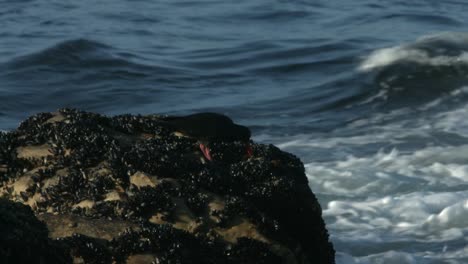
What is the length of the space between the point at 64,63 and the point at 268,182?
9614mm

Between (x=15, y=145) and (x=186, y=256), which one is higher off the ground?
(x=15, y=145)

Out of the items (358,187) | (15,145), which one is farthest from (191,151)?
(358,187)

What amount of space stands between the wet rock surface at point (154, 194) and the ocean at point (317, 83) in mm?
1443

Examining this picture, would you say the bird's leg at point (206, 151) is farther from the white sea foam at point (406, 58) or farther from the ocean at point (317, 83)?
the white sea foam at point (406, 58)

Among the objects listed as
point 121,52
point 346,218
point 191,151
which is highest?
point 121,52

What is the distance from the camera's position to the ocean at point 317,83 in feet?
29.3

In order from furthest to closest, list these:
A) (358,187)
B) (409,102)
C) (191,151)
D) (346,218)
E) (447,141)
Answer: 1. (409,102)
2. (447,141)
3. (358,187)
4. (346,218)
5. (191,151)

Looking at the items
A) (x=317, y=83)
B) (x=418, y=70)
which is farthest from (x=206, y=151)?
(x=418, y=70)

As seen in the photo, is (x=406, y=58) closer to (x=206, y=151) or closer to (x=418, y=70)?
(x=418, y=70)

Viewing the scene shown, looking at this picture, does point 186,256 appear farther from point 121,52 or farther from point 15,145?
point 121,52

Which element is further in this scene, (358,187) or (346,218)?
(358,187)

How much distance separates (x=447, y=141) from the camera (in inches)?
433

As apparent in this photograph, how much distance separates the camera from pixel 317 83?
1425cm

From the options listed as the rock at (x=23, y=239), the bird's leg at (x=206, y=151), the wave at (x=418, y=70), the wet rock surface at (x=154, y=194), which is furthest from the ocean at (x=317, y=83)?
the rock at (x=23, y=239)
